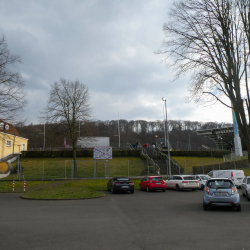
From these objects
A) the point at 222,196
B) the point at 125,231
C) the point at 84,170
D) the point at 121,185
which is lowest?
the point at 125,231

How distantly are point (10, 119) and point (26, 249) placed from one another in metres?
15.7

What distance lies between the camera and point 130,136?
106312 mm

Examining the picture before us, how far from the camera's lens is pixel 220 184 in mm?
10781

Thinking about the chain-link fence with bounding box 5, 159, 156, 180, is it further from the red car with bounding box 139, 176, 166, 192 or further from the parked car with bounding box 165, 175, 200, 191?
the parked car with bounding box 165, 175, 200, 191

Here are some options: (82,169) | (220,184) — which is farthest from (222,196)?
(82,169)

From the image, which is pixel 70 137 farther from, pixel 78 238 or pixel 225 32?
pixel 78 238

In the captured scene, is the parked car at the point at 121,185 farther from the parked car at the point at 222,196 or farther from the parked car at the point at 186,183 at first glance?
the parked car at the point at 222,196

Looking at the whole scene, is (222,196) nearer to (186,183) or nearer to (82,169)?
(186,183)

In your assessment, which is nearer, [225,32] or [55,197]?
[225,32]

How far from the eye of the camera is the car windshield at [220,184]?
1062 centimetres

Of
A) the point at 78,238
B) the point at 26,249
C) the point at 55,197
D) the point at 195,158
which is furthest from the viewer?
the point at 195,158

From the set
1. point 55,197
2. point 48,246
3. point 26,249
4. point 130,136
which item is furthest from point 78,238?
point 130,136

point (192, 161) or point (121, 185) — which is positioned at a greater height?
point (192, 161)

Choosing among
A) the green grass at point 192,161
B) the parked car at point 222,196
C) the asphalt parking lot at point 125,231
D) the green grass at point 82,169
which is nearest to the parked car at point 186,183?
the parked car at point 222,196
